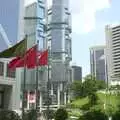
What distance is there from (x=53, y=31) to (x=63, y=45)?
9206 mm

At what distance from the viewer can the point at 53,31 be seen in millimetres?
188625

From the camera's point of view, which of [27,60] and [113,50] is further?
[113,50]

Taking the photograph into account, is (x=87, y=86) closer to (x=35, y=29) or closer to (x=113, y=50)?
(x=113, y=50)

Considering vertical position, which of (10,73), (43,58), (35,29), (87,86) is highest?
(35,29)

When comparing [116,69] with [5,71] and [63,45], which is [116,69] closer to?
[63,45]

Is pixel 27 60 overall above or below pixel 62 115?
above

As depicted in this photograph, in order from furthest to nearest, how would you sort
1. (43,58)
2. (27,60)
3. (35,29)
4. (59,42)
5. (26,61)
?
(59,42) < (35,29) < (43,58) < (27,60) < (26,61)

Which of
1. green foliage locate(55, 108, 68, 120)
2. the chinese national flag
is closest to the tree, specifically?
green foliage locate(55, 108, 68, 120)

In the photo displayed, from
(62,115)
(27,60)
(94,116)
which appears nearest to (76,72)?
(62,115)

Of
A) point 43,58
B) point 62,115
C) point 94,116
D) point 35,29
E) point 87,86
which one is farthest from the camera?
point 35,29

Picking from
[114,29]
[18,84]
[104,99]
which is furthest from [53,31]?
[104,99]

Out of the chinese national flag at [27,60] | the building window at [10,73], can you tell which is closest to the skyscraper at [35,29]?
the building window at [10,73]

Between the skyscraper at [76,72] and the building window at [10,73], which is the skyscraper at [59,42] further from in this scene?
the building window at [10,73]

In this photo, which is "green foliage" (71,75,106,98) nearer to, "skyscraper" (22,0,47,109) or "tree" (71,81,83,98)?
"tree" (71,81,83,98)
